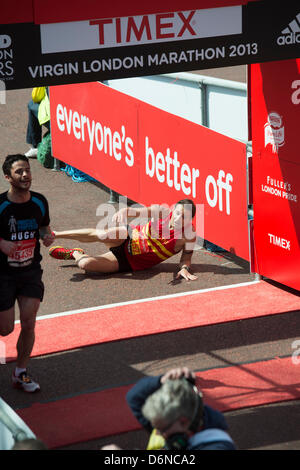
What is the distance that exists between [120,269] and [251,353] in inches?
114

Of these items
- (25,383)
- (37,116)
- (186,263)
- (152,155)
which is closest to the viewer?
(25,383)

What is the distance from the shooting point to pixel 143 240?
33.3 ft

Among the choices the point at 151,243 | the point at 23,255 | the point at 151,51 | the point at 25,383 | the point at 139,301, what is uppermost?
the point at 151,51

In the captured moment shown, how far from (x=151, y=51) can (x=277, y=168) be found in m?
2.62

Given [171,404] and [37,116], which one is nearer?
[171,404]

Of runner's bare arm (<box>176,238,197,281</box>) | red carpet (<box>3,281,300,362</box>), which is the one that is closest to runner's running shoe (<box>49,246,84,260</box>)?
runner's bare arm (<box>176,238,197,281</box>)

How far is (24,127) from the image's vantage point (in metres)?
18.7

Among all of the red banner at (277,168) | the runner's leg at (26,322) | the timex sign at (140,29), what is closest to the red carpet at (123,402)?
the runner's leg at (26,322)

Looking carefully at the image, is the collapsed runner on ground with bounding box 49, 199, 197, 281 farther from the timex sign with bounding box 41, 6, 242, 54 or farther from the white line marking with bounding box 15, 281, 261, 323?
the timex sign with bounding box 41, 6, 242, 54

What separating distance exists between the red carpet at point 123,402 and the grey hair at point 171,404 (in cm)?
251

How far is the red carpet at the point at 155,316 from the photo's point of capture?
827 centimetres

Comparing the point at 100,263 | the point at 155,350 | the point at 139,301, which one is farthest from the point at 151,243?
the point at 155,350

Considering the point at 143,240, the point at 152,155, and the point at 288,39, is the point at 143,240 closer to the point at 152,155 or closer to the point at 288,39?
the point at 152,155

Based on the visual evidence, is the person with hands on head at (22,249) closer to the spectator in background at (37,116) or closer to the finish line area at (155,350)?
the finish line area at (155,350)
